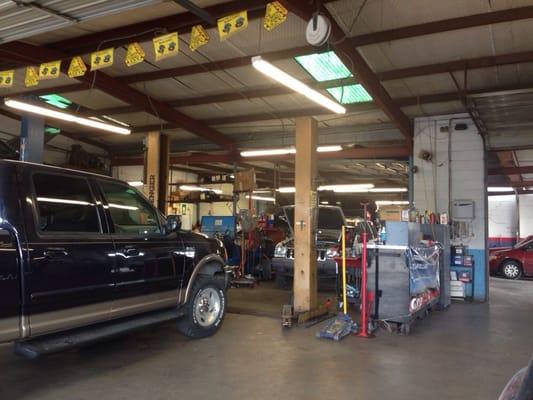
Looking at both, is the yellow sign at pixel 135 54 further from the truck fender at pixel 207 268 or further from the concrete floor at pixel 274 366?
the concrete floor at pixel 274 366

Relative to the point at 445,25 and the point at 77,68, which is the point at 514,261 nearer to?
the point at 445,25

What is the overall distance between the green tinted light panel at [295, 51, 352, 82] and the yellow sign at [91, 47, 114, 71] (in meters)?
2.83

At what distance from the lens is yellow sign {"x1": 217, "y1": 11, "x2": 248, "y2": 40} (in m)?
4.95

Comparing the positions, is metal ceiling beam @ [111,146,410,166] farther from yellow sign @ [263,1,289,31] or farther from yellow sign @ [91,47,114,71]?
yellow sign @ [263,1,289,31]

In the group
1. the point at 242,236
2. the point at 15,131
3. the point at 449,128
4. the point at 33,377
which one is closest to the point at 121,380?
the point at 33,377

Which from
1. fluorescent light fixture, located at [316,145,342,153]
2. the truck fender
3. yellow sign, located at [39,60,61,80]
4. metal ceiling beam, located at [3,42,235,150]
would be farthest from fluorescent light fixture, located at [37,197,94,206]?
fluorescent light fixture, located at [316,145,342,153]

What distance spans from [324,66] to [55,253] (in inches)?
206

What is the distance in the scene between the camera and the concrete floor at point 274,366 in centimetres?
377

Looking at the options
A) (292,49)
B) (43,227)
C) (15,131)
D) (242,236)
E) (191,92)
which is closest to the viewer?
(43,227)

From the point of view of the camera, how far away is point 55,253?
3.64 meters

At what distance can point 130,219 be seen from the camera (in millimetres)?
4758

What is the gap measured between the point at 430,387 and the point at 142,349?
297 cm

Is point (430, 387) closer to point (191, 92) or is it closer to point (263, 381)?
point (263, 381)

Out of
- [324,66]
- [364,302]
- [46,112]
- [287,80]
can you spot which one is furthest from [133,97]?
[364,302]
